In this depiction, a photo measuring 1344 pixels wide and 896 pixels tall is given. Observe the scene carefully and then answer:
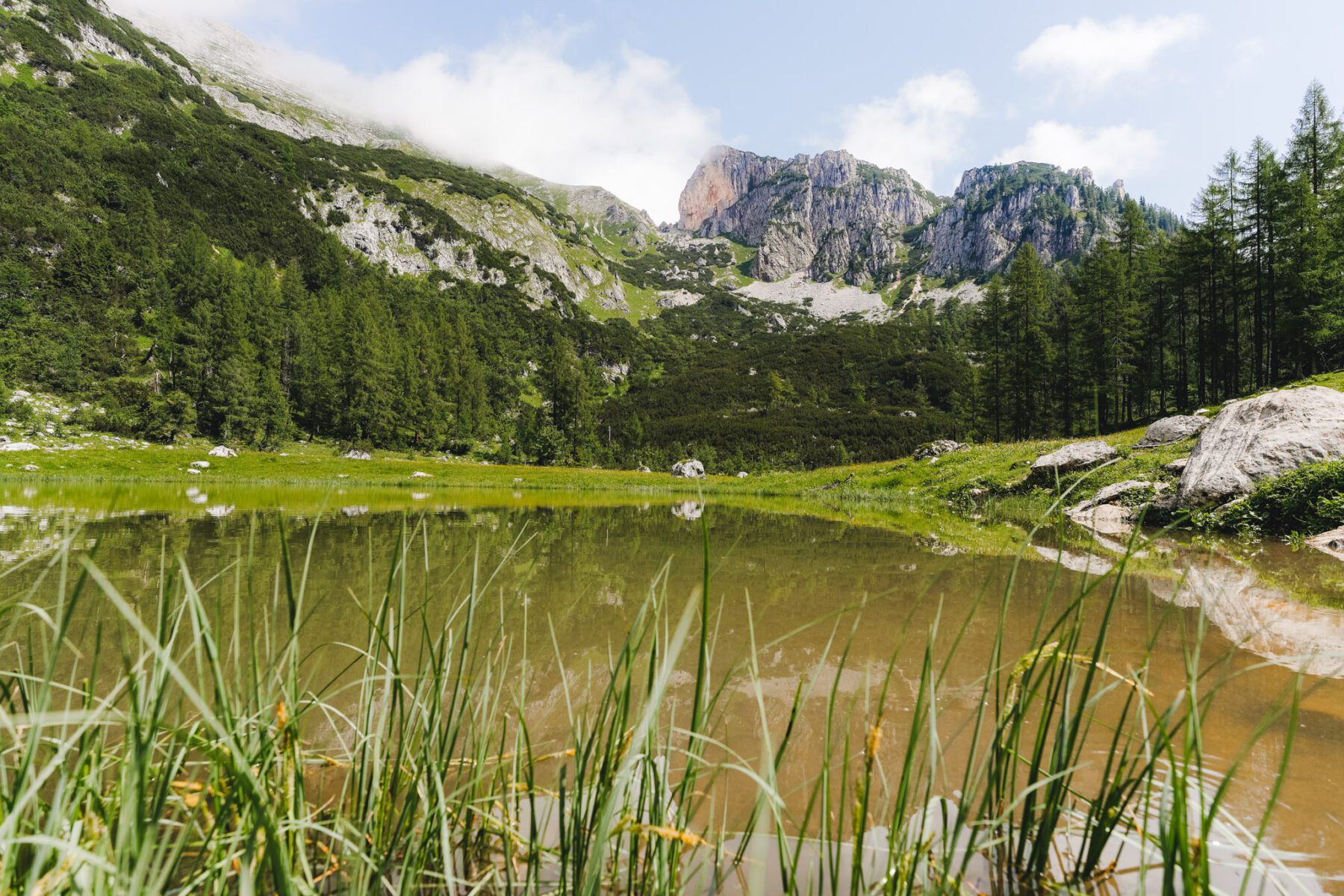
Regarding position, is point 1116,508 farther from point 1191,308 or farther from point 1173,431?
point 1191,308

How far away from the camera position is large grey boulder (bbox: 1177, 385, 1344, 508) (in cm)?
945

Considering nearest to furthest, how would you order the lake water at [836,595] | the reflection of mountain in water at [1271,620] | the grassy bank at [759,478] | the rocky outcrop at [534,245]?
1. the lake water at [836,595]
2. the reflection of mountain in water at [1271,620]
3. the grassy bank at [759,478]
4. the rocky outcrop at [534,245]

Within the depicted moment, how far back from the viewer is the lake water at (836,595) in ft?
6.25

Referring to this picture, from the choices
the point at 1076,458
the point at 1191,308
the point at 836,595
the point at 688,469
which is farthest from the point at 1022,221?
the point at 836,595

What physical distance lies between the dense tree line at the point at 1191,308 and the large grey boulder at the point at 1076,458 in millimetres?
14552

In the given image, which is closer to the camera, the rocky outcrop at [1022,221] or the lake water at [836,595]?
the lake water at [836,595]

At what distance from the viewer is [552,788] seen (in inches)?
68.1

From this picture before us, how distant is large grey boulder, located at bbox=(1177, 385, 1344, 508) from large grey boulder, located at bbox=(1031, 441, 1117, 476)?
353 centimetres

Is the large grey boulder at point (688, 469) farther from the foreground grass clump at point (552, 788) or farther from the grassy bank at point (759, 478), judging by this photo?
the foreground grass clump at point (552, 788)

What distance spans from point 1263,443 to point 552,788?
518 inches

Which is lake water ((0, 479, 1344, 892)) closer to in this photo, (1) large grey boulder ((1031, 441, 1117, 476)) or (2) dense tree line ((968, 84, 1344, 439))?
Result: (1) large grey boulder ((1031, 441, 1117, 476))

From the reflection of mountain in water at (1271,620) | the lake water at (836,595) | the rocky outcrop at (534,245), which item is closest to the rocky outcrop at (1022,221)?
the rocky outcrop at (534,245)

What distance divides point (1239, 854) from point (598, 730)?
1.58 metres

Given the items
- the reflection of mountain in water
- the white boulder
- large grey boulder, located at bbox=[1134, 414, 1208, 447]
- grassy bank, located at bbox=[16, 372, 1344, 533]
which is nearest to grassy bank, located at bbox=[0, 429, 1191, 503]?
grassy bank, located at bbox=[16, 372, 1344, 533]
